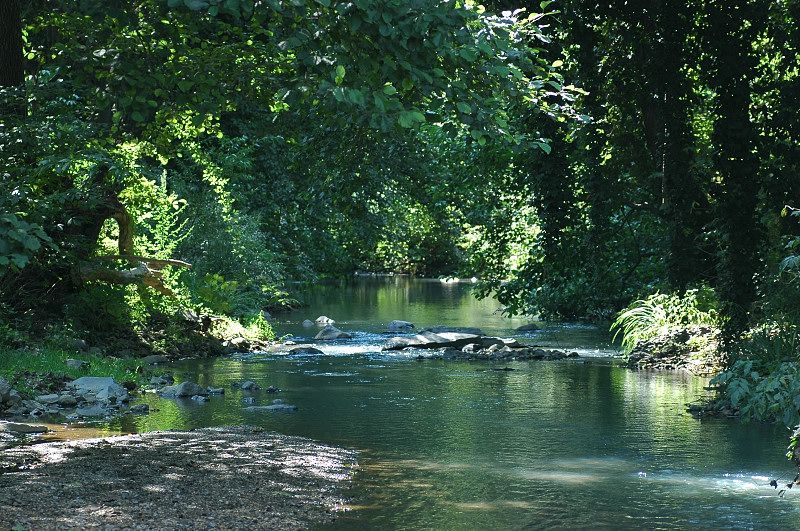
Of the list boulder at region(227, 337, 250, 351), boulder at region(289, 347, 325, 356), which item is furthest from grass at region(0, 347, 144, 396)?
boulder at region(289, 347, 325, 356)

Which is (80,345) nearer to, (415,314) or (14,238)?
(14,238)

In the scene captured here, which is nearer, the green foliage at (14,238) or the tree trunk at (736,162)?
the green foliage at (14,238)

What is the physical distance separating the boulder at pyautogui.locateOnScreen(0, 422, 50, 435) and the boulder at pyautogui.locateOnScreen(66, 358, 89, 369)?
367 centimetres

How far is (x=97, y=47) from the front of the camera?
1232 cm

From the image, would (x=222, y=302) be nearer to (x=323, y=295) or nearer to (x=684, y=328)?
(x=684, y=328)

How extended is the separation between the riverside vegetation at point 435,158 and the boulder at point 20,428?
5.96 feet

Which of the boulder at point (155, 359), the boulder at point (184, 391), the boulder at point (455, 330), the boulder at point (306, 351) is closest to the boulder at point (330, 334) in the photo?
the boulder at point (455, 330)

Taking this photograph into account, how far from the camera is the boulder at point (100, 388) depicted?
12255 mm

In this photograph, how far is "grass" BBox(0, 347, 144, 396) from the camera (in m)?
12.7

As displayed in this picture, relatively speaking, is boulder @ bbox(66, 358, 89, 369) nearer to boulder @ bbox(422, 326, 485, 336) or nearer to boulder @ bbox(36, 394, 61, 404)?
boulder @ bbox(36, 394, 61, 404)

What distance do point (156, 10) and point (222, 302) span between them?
1031cm

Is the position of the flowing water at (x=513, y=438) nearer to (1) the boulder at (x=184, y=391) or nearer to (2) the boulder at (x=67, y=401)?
(1) the boulder at (x=184, y=391)

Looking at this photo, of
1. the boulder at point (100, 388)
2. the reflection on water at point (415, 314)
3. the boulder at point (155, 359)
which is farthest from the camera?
the reflection on water at point (415, 314)

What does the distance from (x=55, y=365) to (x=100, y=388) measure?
1195 millimetres
